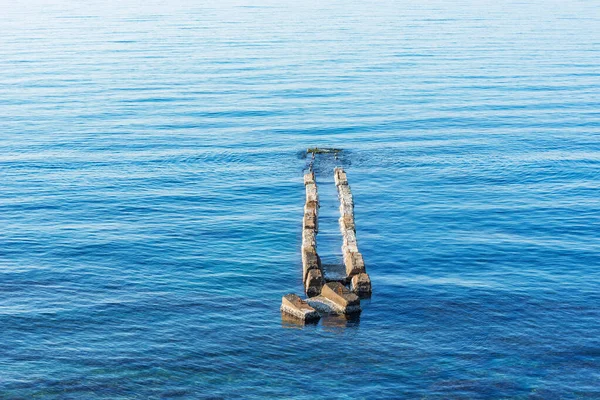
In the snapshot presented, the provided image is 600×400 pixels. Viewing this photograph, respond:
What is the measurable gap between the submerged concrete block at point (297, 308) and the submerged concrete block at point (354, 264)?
4.16 metres

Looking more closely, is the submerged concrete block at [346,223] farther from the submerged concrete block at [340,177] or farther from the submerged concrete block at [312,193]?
the submerged concrete block at [340,177]

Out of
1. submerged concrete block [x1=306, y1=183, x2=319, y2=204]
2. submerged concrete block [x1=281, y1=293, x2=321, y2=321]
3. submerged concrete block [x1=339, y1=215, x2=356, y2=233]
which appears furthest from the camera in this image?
submerged concrete block [x1=306, y1=183, x2=319, y2=204]

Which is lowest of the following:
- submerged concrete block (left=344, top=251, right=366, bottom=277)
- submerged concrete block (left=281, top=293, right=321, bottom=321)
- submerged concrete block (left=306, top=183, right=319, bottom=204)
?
submerged concrete block (left=281, top=293, right=321, bottom=321)

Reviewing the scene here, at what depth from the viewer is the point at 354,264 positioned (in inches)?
1837

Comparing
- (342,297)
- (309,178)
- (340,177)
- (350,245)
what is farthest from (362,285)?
(309,178)

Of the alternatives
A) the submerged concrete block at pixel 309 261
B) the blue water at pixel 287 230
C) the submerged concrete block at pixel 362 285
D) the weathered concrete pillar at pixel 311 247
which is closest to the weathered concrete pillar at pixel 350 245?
the submerged concrete block at pixel 362 285

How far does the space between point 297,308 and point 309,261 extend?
16.0ft

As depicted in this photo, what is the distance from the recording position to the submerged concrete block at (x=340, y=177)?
208 feet

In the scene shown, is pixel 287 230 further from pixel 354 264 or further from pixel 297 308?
pixel 297 308

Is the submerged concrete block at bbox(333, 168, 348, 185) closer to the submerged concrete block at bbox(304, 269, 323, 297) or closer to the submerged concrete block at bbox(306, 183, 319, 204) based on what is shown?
the submerged concrete block at bbox(306, 183, 319, 204)

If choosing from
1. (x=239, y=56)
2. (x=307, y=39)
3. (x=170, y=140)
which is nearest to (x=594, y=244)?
(x=170, y=140)

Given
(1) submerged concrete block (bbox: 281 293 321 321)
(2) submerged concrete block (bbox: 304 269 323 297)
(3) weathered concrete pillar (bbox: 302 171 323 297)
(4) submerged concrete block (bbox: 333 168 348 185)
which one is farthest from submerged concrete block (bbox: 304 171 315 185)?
(1) submerged concrete block (bbox: 281 293 321 321)

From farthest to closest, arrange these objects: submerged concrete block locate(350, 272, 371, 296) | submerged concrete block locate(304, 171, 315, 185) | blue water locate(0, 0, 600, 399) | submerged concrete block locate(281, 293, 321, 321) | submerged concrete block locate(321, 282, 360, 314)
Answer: submerged concrete block locate(304, 171, 315, 185)
submerged concrete block locate(350, 272, 371, 296)
submerged concrete block locate(321, 282, 360, 314)
submerged concrete block locate(281, 293, 321, 321)
blue water locate(0, 0, 600, 399)

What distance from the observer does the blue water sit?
38.5 metres
